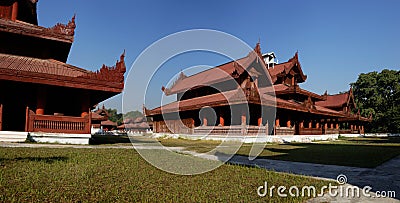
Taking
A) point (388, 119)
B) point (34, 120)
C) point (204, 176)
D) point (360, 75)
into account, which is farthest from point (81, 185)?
point (360, 75)

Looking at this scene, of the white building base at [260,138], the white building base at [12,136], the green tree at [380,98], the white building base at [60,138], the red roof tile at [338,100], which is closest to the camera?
the white building base at [12,136]

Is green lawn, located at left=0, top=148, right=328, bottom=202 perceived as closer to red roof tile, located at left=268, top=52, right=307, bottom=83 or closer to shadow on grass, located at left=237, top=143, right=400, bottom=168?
shadow on grass, located at left=237, top=143, right=400, bottom=168

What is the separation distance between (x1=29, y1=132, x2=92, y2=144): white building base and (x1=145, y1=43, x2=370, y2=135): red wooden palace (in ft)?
30.7

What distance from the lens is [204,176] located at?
217 inches

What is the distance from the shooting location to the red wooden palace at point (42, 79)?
459 inches

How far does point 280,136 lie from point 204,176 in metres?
15.9

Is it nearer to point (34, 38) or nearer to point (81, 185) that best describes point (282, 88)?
point (34, 38)

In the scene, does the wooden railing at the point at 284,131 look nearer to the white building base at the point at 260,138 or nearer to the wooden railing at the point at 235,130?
the white building base at the point at 260,138

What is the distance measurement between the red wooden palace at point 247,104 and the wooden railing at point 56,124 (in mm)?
9203

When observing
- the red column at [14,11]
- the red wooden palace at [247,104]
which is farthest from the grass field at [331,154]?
the red column at [14,11]

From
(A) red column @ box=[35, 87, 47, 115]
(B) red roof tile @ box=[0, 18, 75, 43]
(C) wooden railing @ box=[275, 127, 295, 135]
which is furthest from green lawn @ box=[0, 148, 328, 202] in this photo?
(C) wooden railing @ box=[275, 127, 295, 135]

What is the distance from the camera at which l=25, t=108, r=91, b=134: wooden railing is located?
1149 centimetres

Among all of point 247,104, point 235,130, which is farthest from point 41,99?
point 247,104

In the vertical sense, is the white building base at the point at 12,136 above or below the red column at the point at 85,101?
below
